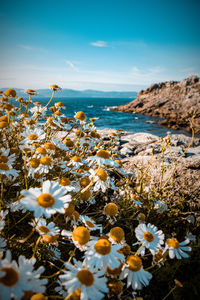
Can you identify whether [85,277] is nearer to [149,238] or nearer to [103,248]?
[103,248]

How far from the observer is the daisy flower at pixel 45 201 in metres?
0.94

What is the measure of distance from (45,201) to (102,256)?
0.54m

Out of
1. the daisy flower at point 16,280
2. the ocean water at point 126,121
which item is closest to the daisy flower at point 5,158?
the daisy flower at point 16,280

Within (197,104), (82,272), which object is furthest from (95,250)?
(197,104)

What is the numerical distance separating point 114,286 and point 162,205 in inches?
54.5

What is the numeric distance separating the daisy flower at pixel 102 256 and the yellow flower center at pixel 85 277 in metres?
0.08

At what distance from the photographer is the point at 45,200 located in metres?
0.99

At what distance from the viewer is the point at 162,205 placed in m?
2.18

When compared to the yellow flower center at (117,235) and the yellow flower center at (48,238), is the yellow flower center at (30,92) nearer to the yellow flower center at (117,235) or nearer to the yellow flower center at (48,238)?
the yellow flower center at (48,238)

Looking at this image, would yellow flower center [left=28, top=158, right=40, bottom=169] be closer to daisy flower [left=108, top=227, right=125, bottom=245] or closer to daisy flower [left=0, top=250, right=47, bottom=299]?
daisy flower [left=0, top=250, right=47, bottom=299]

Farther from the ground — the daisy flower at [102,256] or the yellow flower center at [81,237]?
the yellow flower center at [81,237]

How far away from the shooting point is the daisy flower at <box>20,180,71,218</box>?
938mm

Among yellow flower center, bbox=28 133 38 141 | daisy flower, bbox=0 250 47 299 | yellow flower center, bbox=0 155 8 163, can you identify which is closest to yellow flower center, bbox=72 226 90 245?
Result: daisy flower, bbox=0 250 47 299

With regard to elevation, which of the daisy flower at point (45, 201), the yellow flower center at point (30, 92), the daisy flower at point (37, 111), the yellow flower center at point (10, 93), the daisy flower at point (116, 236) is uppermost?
the yellow flower center at point (30, 92)
